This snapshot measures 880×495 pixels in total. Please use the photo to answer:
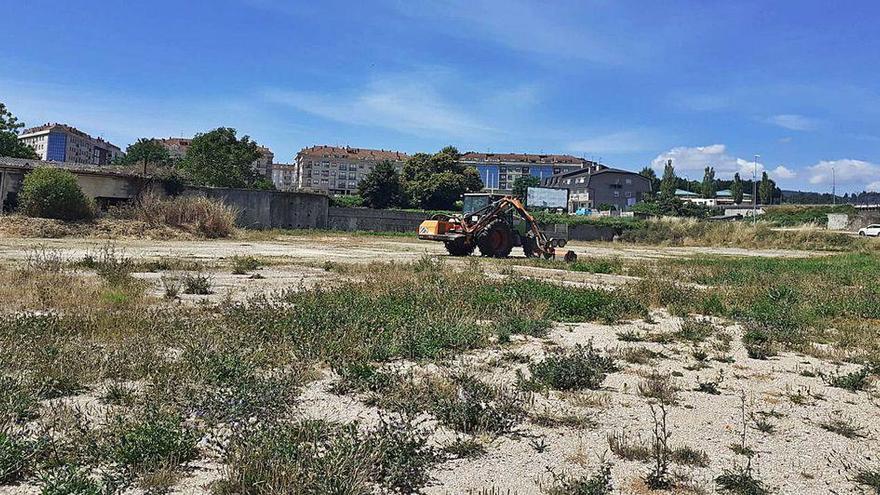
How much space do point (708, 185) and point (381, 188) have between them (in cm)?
9037

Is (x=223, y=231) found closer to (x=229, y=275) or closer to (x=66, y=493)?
(x=229, y=275)

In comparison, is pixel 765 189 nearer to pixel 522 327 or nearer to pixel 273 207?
pixel 273 207

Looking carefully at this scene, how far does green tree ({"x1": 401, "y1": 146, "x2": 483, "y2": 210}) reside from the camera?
74.0 metres

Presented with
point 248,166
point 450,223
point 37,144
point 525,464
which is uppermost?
point 37,144

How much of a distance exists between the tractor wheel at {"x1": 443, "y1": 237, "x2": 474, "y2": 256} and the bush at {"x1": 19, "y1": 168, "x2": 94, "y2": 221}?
17465mm

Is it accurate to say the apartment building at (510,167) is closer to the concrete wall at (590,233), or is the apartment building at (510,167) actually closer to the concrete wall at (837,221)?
the concrete wall at (837,221)

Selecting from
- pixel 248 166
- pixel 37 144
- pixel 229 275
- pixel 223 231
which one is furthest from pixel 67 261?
pixel 37 144

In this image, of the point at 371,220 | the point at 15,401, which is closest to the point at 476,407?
the point at 15,401

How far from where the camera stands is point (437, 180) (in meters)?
73.9

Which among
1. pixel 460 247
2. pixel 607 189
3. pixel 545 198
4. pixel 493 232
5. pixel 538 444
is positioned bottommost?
pixel 538 444

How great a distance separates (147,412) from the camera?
12.5 feet

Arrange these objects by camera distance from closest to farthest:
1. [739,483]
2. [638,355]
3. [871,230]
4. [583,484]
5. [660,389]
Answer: [583,484] < [739,483] < [660,389] < [638,355] < [871,230]

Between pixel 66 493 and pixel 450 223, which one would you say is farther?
pixel 450 223

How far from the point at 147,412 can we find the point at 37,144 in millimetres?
163848
